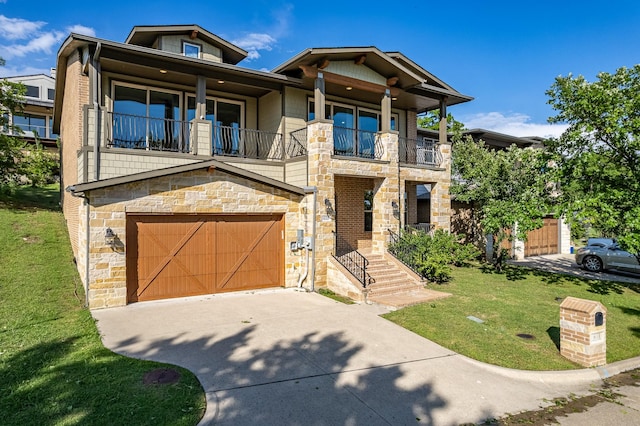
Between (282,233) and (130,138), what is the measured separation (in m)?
5.72

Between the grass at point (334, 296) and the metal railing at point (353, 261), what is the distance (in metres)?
0.67

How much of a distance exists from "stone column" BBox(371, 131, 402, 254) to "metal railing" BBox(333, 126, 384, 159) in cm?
39

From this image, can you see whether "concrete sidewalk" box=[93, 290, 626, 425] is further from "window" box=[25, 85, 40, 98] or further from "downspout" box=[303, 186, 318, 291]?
"window" box=[25, 85, 40, 98]

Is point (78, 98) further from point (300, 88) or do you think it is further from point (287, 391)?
point (287, 391)

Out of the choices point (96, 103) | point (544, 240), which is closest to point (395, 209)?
point (96, 103)

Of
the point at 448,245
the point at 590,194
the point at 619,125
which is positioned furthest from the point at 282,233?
the point at 619,125

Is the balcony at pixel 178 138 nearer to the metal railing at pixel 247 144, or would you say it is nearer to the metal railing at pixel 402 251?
the metal railing at pixel 247 144

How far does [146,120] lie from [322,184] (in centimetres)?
611

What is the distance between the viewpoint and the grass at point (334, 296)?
12120mm

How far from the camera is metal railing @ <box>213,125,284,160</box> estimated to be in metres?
14.7

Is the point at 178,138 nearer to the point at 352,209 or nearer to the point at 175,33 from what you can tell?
the point at 175,33

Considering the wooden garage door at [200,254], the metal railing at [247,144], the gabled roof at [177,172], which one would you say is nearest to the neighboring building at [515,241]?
the metal railing at [247,144]

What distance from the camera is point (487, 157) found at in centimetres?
1819

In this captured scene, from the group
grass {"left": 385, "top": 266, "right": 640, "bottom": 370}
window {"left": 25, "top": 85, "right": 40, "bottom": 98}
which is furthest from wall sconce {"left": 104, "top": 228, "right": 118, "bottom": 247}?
window {"left": 25, "top": 85, "right": 40, "bottom": 98}
